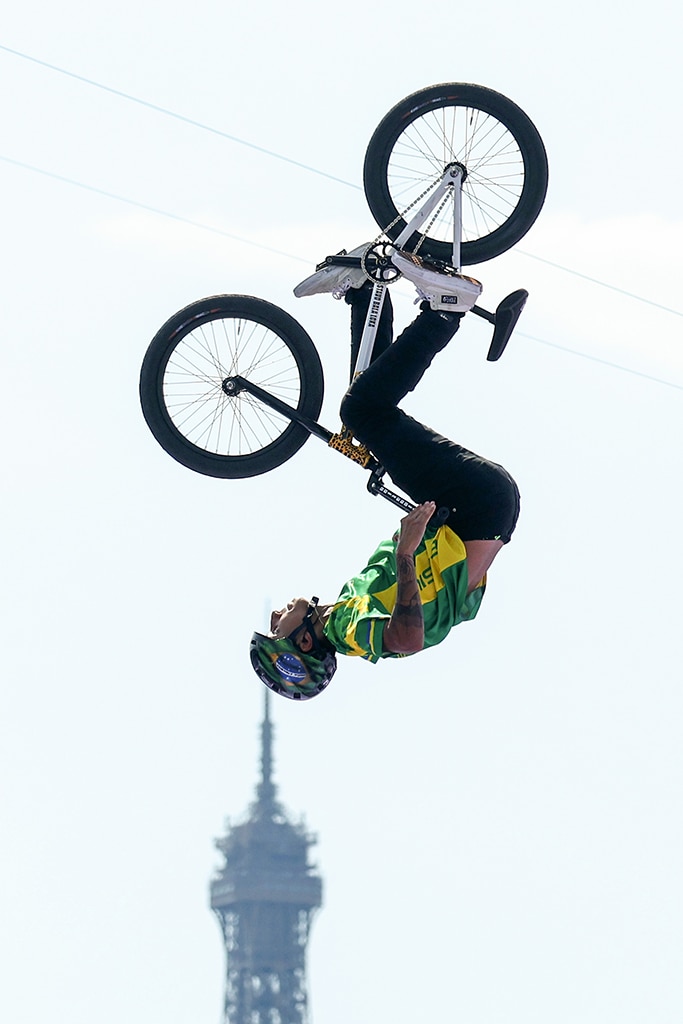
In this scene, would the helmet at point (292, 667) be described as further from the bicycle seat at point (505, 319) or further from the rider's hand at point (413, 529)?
the bicycle seat at point (505, 319)

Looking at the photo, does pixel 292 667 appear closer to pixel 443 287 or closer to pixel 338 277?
pixel 338 277

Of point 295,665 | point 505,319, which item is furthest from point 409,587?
point 505,319

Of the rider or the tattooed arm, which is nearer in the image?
the tattooed arm

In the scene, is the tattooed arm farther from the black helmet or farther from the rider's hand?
the black helmet

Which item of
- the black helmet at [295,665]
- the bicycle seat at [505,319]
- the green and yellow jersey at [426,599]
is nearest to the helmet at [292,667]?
the black helmet at [295,665]

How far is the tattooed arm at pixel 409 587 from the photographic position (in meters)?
14.9

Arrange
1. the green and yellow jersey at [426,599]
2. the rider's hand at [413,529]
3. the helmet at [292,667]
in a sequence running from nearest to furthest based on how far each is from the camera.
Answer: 1. the rider's hand at [413,529]
2. the green and yellow jersey at [426,599]
3. the helmet at [292,667]

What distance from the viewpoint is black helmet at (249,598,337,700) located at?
16047mm

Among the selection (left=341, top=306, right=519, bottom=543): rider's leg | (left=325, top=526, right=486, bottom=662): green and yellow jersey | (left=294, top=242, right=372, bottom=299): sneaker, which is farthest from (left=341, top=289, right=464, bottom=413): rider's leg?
(left=325, top=526, right=486, bottom=662): green and yellow jersey

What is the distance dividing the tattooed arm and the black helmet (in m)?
1.21

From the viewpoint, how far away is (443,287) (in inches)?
615

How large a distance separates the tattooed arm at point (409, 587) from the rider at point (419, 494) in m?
0.25

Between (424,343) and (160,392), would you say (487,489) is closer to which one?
(424,343)

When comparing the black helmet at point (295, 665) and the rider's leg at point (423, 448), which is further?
the black helmet at point (295, 665)
